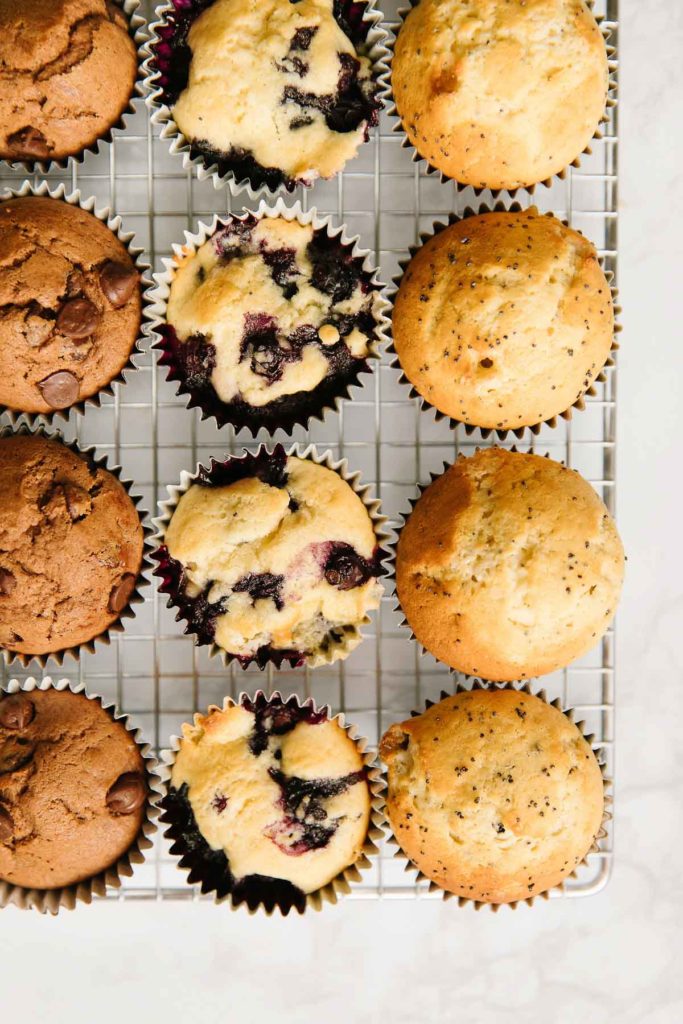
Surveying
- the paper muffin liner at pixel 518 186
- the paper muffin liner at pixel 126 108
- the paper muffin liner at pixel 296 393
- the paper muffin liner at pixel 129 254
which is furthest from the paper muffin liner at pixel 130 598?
the paper muffin liner at pixel 518 186

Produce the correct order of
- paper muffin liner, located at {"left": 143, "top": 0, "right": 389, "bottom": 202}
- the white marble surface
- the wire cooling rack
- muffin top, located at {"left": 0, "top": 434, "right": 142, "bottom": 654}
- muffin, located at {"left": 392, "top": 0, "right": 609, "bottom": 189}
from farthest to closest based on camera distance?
the white marble surface, the wire cooling rack, paper muffin liner, located at {"left": 143, "top": 0, "right": 389, "bottom": 202}, muffin top, located at {"left": 0, "top": 434, "right": 142, "bottom": 654}, muffin, located at {"left": 392, "top": 0, "right": 609, "bottom": 189}

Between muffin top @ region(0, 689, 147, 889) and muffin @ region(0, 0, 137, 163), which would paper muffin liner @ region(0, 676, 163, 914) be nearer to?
muffin top @ region(0, 689, 147, 889)

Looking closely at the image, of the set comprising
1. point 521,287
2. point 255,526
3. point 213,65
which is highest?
point 213,65

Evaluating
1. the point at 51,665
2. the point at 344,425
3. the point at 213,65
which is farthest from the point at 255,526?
the point at 213,65

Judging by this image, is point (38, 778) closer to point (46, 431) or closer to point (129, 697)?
point (129, 697)

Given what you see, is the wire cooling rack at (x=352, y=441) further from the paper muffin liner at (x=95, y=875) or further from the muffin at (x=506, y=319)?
the muffin at (x=506, y=319)

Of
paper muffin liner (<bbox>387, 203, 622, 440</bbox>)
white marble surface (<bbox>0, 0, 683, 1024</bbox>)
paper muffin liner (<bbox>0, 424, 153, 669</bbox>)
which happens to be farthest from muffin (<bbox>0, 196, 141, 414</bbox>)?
white marble surface (<bbox>0, 0, 683, 1024</bbox>)
